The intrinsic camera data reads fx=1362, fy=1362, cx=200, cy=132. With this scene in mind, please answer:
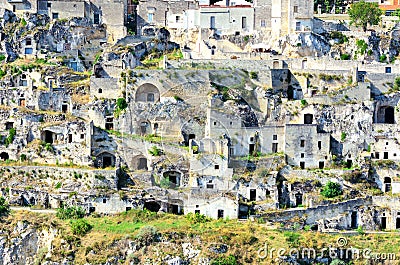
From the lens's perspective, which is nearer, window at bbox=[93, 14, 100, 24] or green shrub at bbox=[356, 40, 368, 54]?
green shrub at bbox=[356, 40, 368, 54]

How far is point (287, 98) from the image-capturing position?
277 ft

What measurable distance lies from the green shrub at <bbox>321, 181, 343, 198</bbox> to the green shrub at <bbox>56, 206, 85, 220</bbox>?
1403cm

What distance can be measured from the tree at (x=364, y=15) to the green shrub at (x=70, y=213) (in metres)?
25.5

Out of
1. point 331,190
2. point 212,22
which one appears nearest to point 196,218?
point 331,190

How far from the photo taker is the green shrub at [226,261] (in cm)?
7338

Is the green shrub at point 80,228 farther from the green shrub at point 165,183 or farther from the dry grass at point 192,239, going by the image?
the green shrub at point 165,183

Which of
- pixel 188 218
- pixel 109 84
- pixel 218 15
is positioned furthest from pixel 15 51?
pixel 188 218

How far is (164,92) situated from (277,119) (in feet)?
23.4

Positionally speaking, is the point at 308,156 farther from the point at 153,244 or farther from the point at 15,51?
the point at 15,51

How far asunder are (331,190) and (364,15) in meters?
17.7

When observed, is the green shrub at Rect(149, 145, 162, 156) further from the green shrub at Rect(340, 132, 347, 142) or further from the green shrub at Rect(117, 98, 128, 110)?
the green shrub at Rect(340, 132, 347, 142)

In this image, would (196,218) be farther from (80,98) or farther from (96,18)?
(96,18)

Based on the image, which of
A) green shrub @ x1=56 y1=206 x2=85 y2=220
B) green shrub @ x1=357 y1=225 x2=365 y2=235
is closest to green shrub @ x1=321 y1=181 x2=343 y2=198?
green shrub @ x1=357 y1=225 x2=365 y2=235

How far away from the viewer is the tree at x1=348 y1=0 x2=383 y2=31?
92.3m
